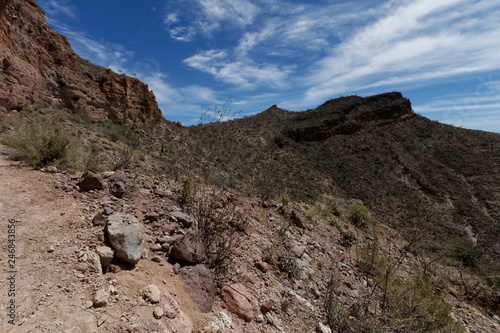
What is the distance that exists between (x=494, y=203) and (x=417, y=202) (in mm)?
6988

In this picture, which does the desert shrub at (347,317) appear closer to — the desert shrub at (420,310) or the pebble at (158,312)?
the desert shrub at (420,310)

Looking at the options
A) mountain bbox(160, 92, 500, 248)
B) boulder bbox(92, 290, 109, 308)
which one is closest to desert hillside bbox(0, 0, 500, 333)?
boulder bbox(92, 290, 109, 308)

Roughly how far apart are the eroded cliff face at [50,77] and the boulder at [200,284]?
12.2 m

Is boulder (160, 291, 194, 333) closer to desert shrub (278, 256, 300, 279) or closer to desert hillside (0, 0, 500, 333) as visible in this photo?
desert hillside (0, 0, 500, 333)

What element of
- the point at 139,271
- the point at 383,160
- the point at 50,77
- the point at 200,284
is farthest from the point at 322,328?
the point at 383,160

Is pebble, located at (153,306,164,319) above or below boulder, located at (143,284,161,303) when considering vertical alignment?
below

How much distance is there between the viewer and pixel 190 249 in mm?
2762

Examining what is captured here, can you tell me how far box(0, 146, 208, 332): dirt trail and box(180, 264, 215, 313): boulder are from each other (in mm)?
81

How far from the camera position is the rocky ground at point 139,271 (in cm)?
176

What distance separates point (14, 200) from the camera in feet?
9.10

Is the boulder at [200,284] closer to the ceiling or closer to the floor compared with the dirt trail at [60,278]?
closer to the floor

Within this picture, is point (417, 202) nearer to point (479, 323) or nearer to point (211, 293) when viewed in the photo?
point (479, 323)

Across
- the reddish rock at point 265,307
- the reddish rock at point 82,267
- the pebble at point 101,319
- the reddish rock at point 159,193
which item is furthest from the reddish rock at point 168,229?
the reddish rock at point 265,307

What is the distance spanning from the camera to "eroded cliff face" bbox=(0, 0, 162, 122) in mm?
10008
